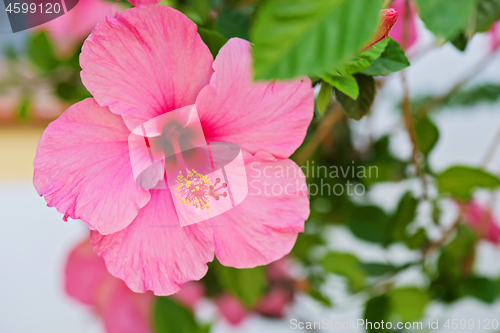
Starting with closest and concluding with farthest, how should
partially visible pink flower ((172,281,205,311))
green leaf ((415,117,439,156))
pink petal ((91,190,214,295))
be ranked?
1. pink petal ((91,190,214,295))
2. green leaf ((415,117,439,156))
3. partially visible pink flower ((172,281,205,311))

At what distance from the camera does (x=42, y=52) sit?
649 mm

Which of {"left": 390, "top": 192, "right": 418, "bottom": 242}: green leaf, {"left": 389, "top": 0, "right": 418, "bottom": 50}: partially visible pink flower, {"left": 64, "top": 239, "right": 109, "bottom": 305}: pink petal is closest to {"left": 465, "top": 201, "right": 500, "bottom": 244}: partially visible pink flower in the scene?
{"left": 390, "top": 192, "right": 418, "bottom": 242}: green leaf

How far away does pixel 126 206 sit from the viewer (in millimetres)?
233

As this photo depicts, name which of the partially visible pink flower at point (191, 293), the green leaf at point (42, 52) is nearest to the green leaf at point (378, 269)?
the partially visible pink flower at point (191, 293)

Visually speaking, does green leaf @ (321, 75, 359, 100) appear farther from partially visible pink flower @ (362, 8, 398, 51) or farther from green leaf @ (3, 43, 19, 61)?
green leaf @ (3, 43, 19, 61)

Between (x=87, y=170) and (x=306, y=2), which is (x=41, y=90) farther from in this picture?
(x=306, y=2)

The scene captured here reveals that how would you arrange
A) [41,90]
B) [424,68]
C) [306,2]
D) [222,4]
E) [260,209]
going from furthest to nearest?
1. [424,68]
2. [41,90]
3. [222,4]
4. [260,209]
5. [306,2]

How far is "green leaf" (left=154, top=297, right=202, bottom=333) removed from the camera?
1.72 ft

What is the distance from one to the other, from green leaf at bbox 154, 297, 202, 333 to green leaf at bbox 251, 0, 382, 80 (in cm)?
47

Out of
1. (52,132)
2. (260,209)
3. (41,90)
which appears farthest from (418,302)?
(41,90)

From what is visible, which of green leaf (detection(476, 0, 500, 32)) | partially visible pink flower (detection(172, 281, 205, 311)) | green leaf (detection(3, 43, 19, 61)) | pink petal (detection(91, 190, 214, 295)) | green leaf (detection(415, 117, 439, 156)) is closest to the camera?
pink petal (detection(91, 190, 214, 295))

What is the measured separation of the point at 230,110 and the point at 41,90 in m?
0.61

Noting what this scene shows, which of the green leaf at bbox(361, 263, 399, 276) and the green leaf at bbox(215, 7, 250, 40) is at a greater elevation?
the green leaf at bbox(215, 7, 250, 40)

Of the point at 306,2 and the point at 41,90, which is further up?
the point at 306,2
